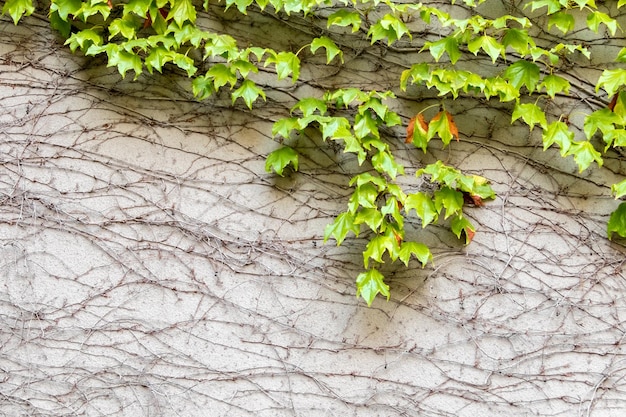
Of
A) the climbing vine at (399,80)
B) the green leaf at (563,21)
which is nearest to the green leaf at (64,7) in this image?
the climbing vine at (399,80)

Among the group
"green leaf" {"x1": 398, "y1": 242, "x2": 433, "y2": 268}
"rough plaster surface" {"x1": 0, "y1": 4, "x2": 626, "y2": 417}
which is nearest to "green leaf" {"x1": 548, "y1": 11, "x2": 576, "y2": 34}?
"rough plaster surface" {"x1": 0, "y1": 4, "x2": 626, "y2": 417}

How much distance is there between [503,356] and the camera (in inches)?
98.5

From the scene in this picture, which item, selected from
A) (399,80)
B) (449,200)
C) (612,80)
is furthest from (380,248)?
(612,80)

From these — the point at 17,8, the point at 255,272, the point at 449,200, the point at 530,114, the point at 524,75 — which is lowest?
the point at 255,272

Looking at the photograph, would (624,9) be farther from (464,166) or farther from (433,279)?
(433,279)

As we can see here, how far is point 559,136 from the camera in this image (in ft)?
8.15

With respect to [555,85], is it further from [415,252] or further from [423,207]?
[415,252]

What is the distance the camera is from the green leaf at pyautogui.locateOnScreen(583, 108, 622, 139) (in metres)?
2.51

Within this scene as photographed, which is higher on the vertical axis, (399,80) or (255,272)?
(399,80)

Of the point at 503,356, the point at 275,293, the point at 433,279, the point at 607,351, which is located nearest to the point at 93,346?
the point at 275,293

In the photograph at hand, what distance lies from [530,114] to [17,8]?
2242 millimetres

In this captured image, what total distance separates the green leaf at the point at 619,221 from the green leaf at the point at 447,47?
93 centimetres

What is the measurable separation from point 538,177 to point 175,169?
1.59 metres

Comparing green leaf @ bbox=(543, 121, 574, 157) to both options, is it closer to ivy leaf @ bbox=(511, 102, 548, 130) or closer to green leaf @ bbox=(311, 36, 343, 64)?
ivy leaf @ bbox=(511, 102, 548, 130)
